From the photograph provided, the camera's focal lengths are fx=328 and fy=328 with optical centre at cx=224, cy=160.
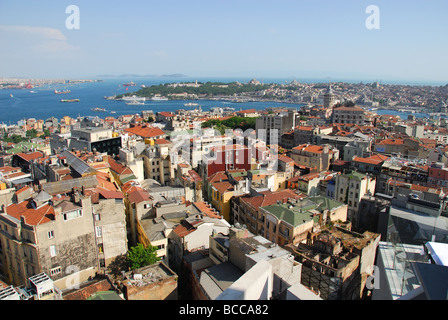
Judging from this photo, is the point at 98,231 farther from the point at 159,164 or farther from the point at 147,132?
the point at 147,132

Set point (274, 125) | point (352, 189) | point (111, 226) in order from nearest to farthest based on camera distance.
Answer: point (111, 226) < point (352, 189) < point (274, 125)

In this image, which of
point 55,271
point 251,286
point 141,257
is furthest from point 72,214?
point 251,286

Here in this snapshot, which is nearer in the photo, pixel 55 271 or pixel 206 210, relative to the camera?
pixel 55 271

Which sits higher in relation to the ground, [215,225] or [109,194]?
[109,194]

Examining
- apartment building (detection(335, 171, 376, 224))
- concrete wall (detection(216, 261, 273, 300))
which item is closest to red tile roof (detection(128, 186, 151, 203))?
concrete wall (detection(216, 261, 273, 300))

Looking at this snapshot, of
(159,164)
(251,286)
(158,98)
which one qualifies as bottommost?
(159,164)

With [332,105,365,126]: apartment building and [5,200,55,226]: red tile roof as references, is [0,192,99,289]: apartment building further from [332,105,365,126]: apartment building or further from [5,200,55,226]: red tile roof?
[332,105,365,126]: apartment building

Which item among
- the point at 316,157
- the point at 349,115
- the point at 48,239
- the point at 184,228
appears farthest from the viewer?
the point at 349,115

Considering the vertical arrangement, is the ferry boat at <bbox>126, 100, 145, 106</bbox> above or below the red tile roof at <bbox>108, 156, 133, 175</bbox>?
above

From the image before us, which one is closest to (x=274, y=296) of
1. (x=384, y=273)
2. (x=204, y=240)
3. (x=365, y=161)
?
(x=384, y=273)
